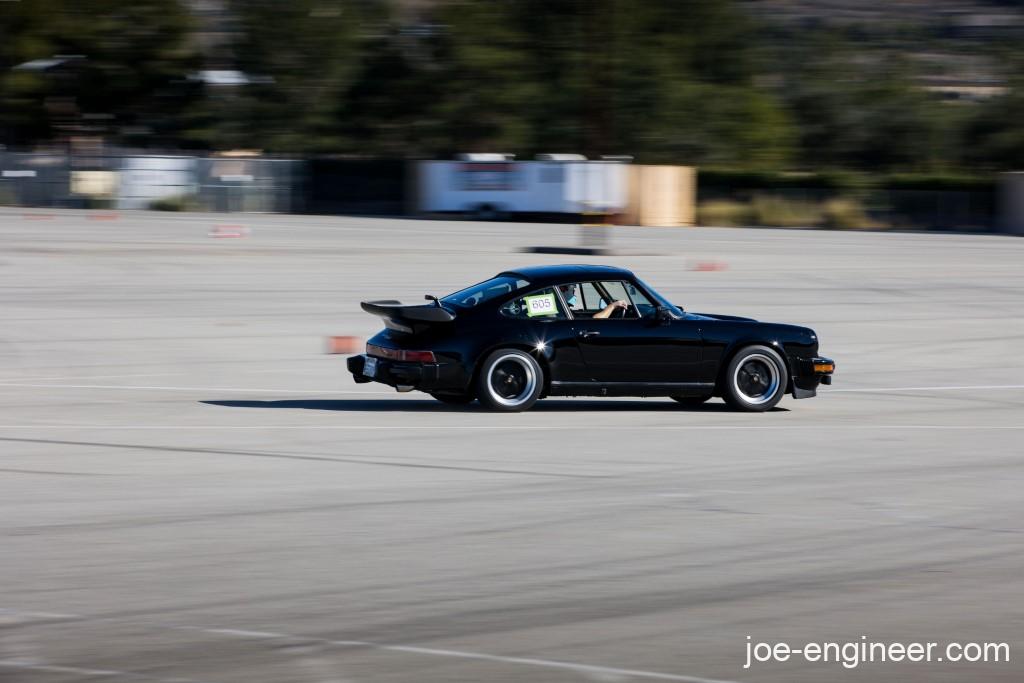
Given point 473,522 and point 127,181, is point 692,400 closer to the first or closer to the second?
point 473,522

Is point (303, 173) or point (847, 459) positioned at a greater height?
point (303, 173)

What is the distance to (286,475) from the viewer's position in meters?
9.07

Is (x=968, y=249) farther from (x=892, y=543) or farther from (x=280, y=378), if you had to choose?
(x=892, y=543)

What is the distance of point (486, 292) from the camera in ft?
40.1

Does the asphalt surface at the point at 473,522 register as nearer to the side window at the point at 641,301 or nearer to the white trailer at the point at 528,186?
the side window at the point at 641,301

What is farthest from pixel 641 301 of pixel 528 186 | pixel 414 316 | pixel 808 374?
pixel 528 186

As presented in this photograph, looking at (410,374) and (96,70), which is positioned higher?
(96,70)

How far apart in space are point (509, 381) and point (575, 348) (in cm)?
66

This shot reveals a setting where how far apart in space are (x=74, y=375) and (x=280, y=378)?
2272 millimetres

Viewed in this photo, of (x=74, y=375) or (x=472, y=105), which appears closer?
(x=74, y=375)

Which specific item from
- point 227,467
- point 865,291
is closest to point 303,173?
point 865,291

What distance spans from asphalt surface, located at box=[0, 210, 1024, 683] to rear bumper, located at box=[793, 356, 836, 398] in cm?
27

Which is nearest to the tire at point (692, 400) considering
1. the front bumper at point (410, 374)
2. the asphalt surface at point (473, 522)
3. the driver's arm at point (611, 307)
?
the asphalt surface at point (473, 522)

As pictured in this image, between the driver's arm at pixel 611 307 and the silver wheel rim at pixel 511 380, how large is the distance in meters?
0.84
